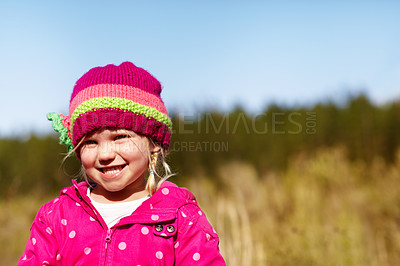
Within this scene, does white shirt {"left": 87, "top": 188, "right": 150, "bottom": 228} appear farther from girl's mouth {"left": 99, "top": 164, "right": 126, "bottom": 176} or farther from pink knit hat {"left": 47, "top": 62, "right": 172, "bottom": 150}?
pink knit hat {"left": 47, "top": 62, "right": 172, "bottom": 150}

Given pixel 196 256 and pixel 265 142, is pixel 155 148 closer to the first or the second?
pixel 196 256

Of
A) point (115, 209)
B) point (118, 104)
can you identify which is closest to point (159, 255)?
point (115, 209)

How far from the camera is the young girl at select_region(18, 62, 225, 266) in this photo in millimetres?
1779

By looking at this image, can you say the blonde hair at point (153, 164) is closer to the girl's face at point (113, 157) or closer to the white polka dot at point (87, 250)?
the girl's face at point (113, 157)

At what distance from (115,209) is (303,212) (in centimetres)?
454

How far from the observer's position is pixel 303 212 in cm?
596

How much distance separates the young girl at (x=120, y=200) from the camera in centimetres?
178

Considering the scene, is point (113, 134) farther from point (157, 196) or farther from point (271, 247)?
point (271, 247)

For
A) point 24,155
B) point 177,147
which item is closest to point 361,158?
point 177,147

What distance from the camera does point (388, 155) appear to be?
8.05 metres

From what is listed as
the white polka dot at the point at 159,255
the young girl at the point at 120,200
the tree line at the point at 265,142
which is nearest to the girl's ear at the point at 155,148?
the young girl at the point at 120,200

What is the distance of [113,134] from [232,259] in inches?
83.8

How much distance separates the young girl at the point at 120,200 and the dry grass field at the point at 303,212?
1.81 m

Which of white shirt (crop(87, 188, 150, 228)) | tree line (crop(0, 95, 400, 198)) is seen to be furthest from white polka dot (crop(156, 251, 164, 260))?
tree line (crop(0, 95, 400, 198))
